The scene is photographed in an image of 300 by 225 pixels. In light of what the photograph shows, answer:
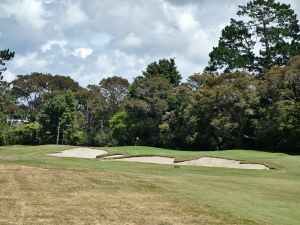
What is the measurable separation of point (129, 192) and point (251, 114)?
47.3 m

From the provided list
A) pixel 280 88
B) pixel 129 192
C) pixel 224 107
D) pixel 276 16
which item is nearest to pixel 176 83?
pixel 276 16

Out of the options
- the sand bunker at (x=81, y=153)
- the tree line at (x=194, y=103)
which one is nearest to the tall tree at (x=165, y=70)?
the tree line at (x=194, y=103)

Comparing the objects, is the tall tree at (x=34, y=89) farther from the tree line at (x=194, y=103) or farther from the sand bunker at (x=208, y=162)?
the sand bunker at (x=208, y=162)

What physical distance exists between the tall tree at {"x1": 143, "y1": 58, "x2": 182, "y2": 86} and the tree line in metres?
0.19

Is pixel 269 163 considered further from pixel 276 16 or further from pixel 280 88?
pixel 276 16

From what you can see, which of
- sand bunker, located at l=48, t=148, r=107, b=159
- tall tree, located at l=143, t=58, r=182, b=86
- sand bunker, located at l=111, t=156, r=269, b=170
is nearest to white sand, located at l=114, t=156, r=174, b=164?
sand bunker, located at l=111, t=156, r=269, b=170

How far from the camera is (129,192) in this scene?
18359mm

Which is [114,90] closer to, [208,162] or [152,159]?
[152,159]

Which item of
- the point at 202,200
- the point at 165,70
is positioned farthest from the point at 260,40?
the point at 202,200

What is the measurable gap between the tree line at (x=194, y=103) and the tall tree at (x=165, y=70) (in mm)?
191

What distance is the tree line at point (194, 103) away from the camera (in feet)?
201

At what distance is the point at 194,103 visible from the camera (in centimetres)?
6950

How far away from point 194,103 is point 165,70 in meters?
24.6

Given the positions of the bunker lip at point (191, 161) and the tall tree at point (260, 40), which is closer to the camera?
the bunker lip at point (191, 161)
